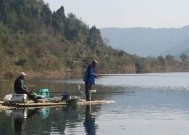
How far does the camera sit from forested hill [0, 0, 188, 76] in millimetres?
90000

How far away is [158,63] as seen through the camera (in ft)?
473

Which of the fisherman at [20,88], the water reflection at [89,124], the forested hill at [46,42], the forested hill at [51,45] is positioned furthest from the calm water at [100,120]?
the forested hill at [51,45]

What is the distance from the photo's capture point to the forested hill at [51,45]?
90.0 m

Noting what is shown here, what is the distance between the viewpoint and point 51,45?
112 meters

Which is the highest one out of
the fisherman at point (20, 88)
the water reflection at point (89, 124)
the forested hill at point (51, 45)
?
the forested hill at point (51, 45)

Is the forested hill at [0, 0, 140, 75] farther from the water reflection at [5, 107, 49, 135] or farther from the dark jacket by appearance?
the water reflection at [5, 107, 49, 135]

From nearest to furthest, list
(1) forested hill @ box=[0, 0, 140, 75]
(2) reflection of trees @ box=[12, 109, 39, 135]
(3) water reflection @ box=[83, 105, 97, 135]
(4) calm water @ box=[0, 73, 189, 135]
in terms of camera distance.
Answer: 1. (3) water reflection @ box=[83, 105, 97, 135]
2. (4) calm water @ box=[0, 73, 189, 135]
3. (2) reflection of trees @ box=[12, 109, 39, 135]
4. (1) forested hill @ box=[0, 0, 140, 75]

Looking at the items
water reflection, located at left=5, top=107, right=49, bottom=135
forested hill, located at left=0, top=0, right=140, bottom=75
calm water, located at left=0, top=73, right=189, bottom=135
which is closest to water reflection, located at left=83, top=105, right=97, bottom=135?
calm water, located at left=0, top=73, right=189, bottom=135

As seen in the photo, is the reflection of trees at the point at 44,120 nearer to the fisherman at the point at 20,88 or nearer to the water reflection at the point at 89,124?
the water reflection at the point at 89,124

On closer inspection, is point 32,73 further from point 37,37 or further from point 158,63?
point 158,63

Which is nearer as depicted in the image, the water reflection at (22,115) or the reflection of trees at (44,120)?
the reflection of trees at (44,120)

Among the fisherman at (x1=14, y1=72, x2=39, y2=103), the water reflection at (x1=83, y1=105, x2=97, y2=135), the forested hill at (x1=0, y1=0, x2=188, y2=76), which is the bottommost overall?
the water reflection at (x1=83, y1=105, x2=97, y2=135)

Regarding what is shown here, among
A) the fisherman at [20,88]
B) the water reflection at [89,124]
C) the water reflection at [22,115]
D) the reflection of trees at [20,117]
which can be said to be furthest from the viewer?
the fisherman at [20,88]

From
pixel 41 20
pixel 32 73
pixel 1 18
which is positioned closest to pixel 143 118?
pixel 32 73
